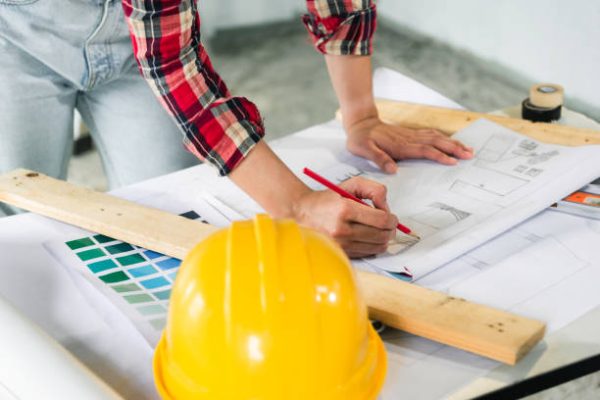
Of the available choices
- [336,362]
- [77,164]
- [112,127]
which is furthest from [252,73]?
[336,362]

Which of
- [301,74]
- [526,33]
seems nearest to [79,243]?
[526,33]

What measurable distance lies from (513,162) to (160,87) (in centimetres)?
57

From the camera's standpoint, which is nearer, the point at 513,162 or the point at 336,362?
the point at 336,362

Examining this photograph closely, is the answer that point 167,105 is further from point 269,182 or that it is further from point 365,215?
point 365,215

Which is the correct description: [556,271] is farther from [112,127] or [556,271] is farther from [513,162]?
[112,127]

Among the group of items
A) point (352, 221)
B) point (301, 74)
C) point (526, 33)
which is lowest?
point (301, 74)

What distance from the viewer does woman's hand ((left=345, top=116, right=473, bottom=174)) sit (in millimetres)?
1181

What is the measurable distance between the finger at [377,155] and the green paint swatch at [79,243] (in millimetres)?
Answer: 477

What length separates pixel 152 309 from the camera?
0.85 metres

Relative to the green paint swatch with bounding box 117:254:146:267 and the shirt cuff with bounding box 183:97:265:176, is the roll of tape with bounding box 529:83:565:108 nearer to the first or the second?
the shirt cuff with bounding box 183:97:265:176

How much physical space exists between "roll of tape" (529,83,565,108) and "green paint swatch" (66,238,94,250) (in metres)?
0.84

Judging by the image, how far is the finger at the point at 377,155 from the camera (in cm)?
117

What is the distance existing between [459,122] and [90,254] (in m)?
0.70

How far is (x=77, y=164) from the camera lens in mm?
2607
